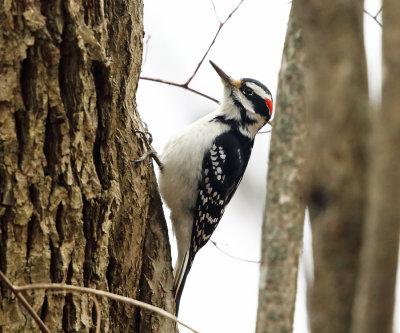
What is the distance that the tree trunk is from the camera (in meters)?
2.68

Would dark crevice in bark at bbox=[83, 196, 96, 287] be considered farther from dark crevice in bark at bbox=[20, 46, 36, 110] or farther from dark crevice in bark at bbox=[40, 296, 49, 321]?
dark crevice in bark at bbox=[20, 46, 36, 110]

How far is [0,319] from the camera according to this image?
264 cm

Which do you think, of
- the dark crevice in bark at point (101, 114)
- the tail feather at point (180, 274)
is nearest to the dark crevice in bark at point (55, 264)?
the dark crevice in bark at point (101, 114)

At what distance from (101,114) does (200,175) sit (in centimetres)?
179

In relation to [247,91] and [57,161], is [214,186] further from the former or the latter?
[57,161]

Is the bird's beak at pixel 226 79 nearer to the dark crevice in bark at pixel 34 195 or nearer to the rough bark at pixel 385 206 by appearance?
Result: the dark crevice in bark at pixel 34 195

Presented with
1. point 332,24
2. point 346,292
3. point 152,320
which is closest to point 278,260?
point 346,292

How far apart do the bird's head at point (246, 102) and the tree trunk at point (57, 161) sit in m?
2.02

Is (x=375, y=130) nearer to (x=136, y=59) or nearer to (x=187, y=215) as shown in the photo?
(x=136, y=59)

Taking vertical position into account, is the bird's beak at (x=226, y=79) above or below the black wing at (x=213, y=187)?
above

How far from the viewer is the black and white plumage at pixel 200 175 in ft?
15.1

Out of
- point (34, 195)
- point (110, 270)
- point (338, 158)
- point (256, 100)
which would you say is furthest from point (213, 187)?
point (338, 158)

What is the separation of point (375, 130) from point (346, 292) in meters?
0.30

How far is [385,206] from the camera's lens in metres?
1.01
